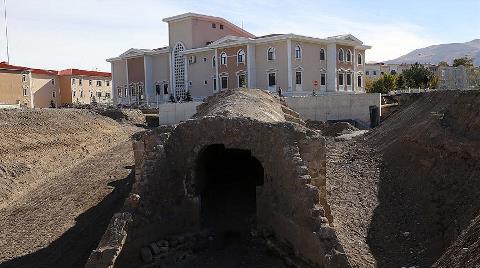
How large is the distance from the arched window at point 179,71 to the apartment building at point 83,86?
12.6 meters

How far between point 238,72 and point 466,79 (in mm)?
21231

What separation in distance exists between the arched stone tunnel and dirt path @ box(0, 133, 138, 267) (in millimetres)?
2566

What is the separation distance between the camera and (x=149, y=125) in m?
40.9

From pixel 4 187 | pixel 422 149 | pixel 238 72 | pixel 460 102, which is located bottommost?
pixel 4 187

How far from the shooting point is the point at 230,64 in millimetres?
47219

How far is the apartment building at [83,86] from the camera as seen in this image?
6331 centimetres

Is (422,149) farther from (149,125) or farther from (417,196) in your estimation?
(149,125)

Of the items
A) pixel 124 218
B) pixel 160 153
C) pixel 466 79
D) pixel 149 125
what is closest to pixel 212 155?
Answer: pixel 160 153

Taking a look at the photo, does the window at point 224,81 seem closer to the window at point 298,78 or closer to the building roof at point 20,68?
the window at point 298,78

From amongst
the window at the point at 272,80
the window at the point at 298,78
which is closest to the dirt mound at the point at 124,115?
the window at the point at 272,80

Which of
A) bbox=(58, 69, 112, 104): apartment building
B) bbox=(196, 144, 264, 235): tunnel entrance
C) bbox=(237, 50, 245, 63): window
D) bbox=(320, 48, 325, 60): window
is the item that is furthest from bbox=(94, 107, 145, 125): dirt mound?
bbox=(196, 144, 264, 235): tunnel entrance

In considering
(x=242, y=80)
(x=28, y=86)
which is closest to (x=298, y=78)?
(x=242, y=80)

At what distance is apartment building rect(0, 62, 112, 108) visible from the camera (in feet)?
172

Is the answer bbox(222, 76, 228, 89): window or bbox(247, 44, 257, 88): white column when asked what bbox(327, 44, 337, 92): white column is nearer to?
bbox(247, 44, 257, 88): white column
